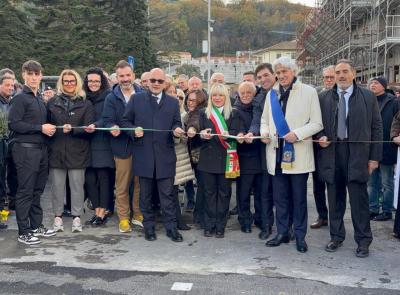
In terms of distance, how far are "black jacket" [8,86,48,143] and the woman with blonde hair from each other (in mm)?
251

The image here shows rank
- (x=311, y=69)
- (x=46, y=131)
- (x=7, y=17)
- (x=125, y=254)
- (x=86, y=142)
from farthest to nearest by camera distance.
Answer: (x=311, y=69), (x=7, y=17), (x=86, y=142), (x=46, y=131), (x=125, y=254)

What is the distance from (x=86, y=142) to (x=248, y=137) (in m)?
2.13

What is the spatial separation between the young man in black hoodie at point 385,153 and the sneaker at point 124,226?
11.5 feet

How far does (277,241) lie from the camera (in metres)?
5.95

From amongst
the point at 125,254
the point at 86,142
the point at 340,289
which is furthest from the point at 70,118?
the point at 340,289

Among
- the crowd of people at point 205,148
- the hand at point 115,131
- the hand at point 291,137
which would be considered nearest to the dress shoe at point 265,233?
the crowd of people at point 205,148

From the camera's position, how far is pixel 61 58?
101 ft

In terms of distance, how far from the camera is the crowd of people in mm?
5676

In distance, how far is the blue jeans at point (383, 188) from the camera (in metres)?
7.23

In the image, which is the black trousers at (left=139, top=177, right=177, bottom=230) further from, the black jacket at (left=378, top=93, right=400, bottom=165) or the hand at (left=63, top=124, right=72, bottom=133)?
the black jacket at (left=378, top=93, right=400, bottom=165)

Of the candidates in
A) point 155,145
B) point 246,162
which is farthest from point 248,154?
point 155,145

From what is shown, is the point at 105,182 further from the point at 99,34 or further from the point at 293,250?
the point at 99,34

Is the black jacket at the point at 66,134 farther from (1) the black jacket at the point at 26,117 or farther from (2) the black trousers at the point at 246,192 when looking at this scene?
(2) the black trousers at the point at 246,192

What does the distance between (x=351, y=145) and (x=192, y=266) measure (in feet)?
7.23
